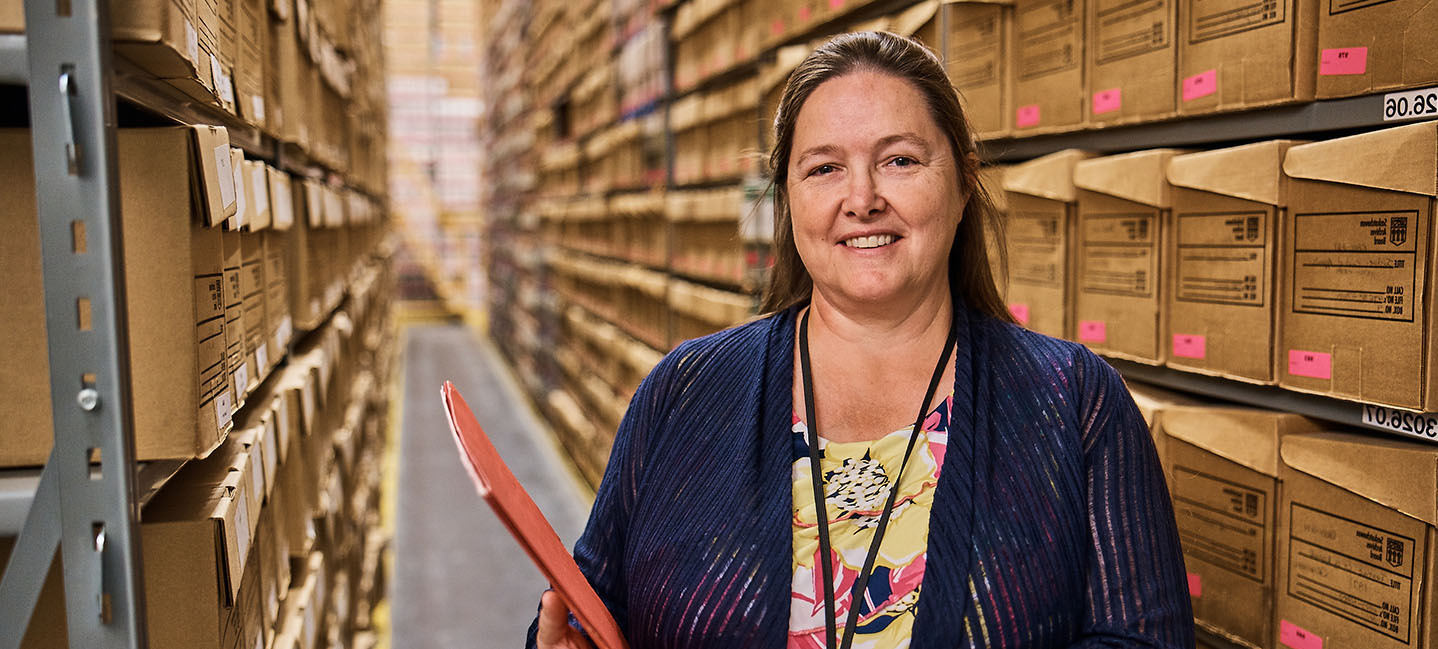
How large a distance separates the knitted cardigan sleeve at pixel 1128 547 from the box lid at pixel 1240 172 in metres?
0.52

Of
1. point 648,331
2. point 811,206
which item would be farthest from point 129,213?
point 648,331

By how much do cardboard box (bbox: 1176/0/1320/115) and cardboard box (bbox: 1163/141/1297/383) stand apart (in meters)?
0.08

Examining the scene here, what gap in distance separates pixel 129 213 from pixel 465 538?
3.83 m

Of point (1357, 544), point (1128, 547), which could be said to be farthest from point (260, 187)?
point (1357, 544)

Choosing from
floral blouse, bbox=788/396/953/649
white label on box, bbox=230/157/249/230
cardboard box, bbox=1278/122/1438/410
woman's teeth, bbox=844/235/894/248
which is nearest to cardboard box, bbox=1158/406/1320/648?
cardboard box, bbox=1278/122/1438/410

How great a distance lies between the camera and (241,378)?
4.67ft

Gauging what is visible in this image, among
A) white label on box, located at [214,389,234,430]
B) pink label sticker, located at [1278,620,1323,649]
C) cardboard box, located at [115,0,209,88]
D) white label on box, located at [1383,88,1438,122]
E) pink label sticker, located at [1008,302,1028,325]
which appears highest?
cardboard box, located at [115,0,209,88]

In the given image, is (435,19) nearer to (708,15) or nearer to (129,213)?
(708,15)

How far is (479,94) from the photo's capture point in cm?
1414

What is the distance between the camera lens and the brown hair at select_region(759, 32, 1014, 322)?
131 cm

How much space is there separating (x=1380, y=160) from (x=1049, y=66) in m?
0.74

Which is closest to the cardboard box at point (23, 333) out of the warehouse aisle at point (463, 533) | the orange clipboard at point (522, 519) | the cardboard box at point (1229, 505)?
the orange clipboard at point (522, 519)

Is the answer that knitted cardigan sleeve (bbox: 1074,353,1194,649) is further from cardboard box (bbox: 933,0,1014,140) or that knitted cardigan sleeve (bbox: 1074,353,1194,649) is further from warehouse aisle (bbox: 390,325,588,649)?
warehouse aisle (bbox: 390,325,588,649)

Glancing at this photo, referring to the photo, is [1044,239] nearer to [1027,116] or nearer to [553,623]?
[1027,116]
